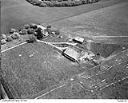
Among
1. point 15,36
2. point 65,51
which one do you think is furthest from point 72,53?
point 15,36

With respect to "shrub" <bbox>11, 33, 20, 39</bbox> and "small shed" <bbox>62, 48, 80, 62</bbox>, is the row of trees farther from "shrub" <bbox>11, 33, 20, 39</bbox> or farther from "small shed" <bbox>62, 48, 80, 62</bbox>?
"small shed" <bbox>62, 48, 80, 62</bbox>

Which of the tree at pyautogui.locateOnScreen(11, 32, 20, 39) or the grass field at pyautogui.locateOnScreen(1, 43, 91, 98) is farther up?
the tree at pyautogui.locateOnScreen(11, 32, 20, 39)

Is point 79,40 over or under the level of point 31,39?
under

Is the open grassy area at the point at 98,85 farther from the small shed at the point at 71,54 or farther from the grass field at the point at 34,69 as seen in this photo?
the small shed at the point at 71,54

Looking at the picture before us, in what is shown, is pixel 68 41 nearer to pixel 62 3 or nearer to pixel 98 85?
pixel 98 85

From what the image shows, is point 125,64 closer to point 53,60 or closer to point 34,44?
point 53,60

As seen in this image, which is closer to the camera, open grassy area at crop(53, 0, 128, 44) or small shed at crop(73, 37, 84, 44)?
small shed at crop(73, 37, 84, 44)

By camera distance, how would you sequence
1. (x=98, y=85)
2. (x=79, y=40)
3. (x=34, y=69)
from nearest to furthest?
(x=98, y=85)
(x=34, y=69)
(x=79, y=40)

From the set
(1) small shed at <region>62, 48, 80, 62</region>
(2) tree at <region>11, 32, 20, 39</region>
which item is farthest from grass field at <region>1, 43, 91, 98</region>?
(2) tree at <region>11, 32, 20, 39</region>

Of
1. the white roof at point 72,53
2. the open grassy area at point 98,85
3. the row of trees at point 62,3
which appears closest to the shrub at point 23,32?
the white roof at point 72,53
